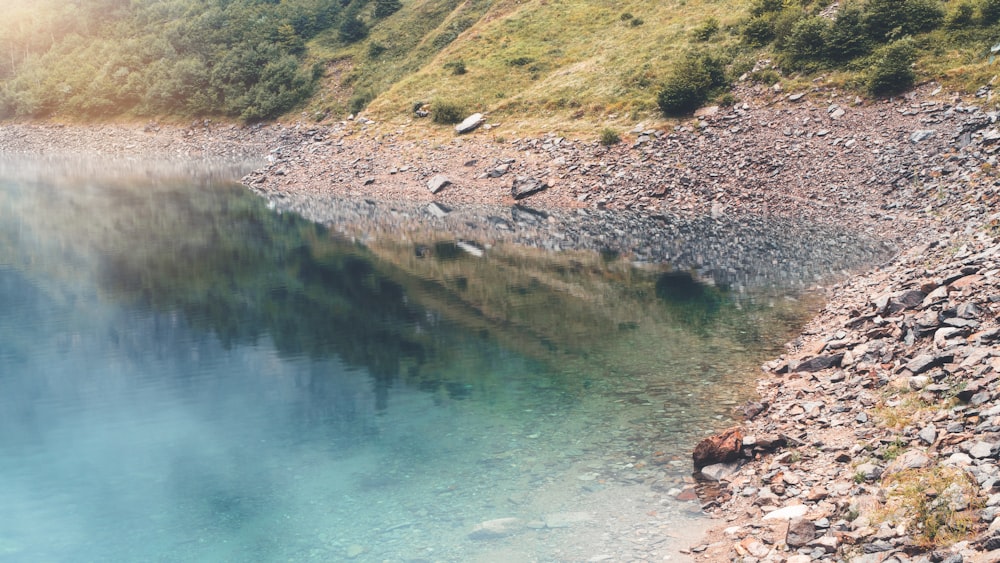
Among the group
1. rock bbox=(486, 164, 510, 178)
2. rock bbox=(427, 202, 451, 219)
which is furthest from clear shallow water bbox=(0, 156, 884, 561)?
rock bbox=(486, 164, 510, 178)

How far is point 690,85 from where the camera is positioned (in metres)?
57.6

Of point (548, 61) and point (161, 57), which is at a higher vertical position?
point (161, 57)

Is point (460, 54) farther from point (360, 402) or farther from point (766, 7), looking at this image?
point (360, 402)

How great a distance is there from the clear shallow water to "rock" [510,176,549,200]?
18322 millimetres

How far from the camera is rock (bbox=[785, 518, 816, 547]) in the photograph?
1162 centimetres

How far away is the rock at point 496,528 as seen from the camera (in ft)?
44.6

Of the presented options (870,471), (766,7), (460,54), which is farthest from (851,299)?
(460,54)

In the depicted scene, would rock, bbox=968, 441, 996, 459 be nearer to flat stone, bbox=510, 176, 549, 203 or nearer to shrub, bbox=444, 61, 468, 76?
flat stone, bbox=510, 176, 549, 203

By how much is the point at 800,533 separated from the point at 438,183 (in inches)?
2042

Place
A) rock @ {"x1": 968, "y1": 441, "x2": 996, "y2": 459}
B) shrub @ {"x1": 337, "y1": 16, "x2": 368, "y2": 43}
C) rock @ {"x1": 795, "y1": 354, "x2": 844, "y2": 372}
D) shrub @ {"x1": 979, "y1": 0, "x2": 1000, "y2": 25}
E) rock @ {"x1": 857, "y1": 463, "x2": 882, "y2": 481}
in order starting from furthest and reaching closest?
shrub @ {"x1": 337, "y1": 16, "x2": 368, "y2": 43}
shrub @ {"x1": 979, "y1": 0, "x2": 1000, "y2": 25}
rock @ {"x1": 795, "y1": 354, "x2": 844, "y2": 372}
rock @ {"x1": 857, "y1": 463, "x2": 882, "y2": 481}
rock @ {"x1": 968, "y1": 441, "x2": 996, "y2": 459}

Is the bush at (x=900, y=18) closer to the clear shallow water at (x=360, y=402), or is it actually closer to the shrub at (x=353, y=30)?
the clear shallow water at (x=360, y=402)

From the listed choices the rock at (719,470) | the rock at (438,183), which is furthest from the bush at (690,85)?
the rock at (719,470)

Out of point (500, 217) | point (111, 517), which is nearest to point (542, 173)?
point (500, 217)

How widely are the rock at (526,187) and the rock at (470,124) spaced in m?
12.5
